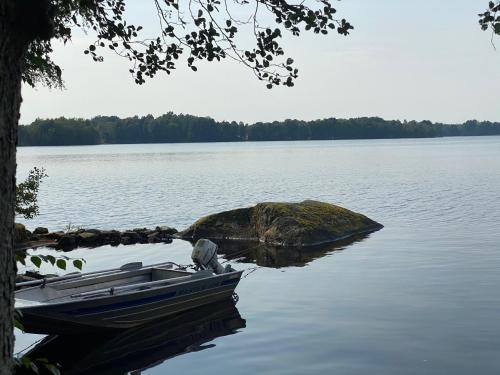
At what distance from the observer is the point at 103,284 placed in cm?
1605

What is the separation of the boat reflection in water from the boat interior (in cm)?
93

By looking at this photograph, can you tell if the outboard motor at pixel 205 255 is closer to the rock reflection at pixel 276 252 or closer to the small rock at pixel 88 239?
the rock reflection at pixel 276 252

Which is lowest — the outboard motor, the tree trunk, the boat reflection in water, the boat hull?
the boat reflection in water

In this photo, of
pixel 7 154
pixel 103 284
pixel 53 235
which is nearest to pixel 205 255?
pixel 103 284

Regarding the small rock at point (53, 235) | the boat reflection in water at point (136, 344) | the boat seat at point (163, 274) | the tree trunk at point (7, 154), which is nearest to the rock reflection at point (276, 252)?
the boat seat at point (163, 274)

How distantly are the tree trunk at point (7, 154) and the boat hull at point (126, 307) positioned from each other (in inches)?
364

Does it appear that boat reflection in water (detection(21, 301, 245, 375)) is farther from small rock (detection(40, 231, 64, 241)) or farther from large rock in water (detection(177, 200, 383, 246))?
small rock (detection(40, 231, 64, 241))

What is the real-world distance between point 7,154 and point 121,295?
11.0m

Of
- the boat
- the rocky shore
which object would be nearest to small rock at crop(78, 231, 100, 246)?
the rocky shore

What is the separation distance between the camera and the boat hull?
13.2 metres

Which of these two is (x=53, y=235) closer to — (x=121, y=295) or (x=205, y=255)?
(x=205, y=255)

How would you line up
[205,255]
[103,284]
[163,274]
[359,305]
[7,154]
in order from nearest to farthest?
1. [7,154]
2. [103,284]
3. [359,305]
4. [163,274]
5. [205,255]

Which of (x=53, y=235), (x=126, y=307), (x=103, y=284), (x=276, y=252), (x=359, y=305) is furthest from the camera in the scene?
(x=53, y=235)

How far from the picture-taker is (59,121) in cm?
18375
